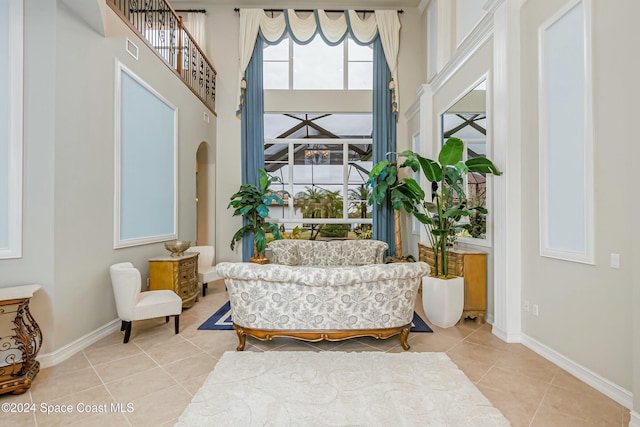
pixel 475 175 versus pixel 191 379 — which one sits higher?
pixel 475 175

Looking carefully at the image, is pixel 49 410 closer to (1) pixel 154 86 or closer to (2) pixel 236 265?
(2) pixel 236 265

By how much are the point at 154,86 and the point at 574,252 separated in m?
5.05

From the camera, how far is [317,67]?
22.5 ft

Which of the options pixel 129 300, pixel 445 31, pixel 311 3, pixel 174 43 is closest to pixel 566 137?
pixel 445 31

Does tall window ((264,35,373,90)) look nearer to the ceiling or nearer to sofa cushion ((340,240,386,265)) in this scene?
the ceiling

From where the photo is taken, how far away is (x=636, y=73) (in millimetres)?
1874

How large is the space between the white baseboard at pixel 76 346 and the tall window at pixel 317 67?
5.36 meters

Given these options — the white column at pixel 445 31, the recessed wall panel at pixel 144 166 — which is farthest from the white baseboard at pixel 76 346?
the white column at pixel 445 31

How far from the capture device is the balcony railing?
4.44 m

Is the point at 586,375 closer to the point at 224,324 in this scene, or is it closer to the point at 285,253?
the point at 224,324

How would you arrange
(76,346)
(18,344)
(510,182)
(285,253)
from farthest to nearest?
(285,253) → (510,182) → (76,346) → (18,344)

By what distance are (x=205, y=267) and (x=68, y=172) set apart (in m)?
2.72

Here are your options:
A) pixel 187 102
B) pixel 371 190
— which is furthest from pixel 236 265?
pixel 371 190

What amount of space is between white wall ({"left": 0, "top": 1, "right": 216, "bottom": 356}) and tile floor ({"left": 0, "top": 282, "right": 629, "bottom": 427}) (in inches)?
19.2
